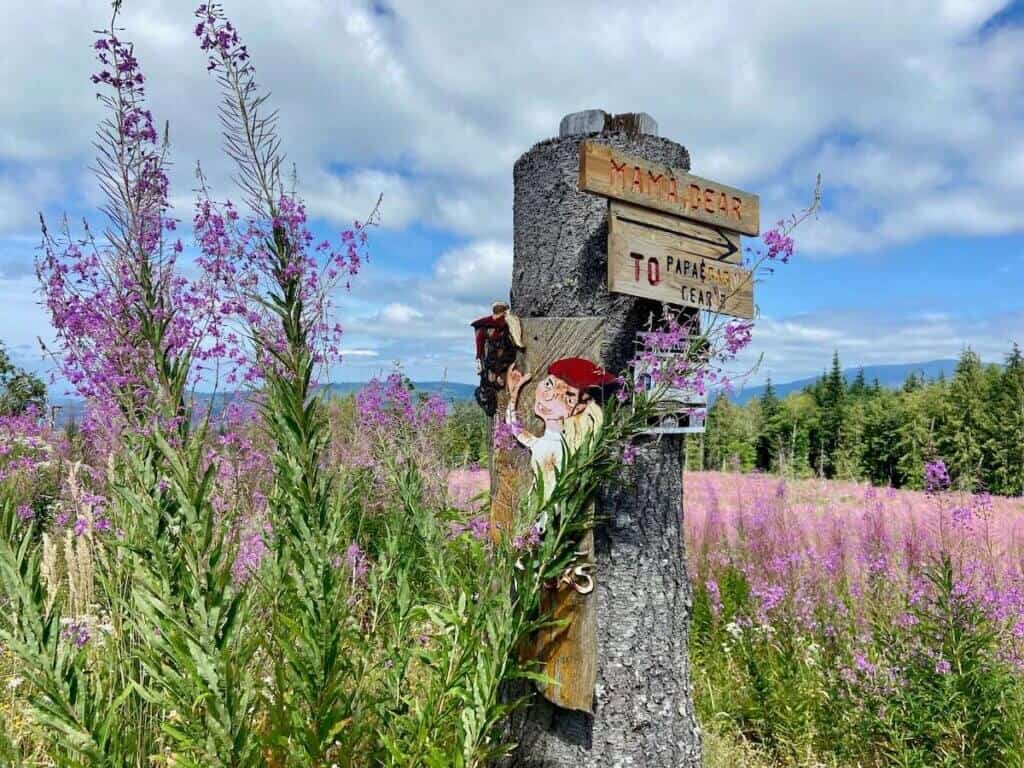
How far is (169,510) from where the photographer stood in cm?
153

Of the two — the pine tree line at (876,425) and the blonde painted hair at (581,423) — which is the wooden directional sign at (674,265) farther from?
the pine tree line at (876,425)

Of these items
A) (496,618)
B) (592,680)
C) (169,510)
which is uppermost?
(169,510)

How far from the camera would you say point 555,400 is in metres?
2.33

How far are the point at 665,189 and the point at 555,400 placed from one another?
35.3 inches

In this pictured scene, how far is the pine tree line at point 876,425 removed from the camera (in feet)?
80.2

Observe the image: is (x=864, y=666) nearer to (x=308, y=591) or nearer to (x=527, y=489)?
(x=527, y=489)

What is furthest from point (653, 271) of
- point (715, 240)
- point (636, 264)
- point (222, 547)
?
point (222, 547)

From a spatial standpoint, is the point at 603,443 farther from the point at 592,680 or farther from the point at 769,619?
the point at 769,619

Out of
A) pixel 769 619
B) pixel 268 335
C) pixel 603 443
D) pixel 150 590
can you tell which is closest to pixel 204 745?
pixel 150 590

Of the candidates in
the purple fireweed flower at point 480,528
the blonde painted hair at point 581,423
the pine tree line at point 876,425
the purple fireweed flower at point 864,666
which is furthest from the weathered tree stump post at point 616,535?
the pine tree line at point 876,425

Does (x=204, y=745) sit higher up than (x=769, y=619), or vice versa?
(x=204, y=745)

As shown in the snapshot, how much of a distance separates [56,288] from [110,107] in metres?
0.86

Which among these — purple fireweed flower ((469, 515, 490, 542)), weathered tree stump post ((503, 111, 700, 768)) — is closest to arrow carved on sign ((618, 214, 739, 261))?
weathered tree stump post ((503, 111, 700, 768))

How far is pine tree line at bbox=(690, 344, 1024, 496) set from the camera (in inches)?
962
